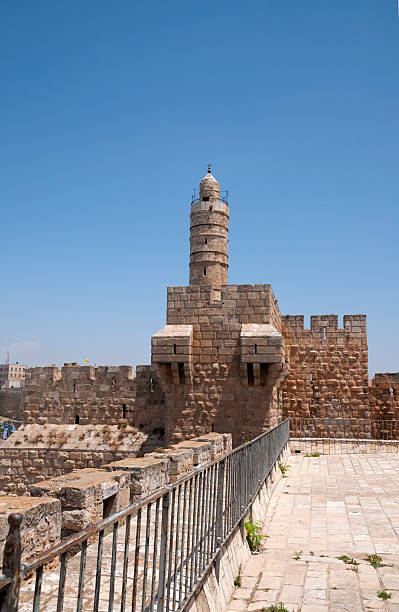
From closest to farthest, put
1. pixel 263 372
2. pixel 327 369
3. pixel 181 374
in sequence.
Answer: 1. pixel 263 372
2. pixel 181 374
3. pixel 327 369

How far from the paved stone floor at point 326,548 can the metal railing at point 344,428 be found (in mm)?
6367

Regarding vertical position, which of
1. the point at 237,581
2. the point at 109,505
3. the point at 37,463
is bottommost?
the point at 37,463

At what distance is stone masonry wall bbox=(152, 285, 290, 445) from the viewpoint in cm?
1212

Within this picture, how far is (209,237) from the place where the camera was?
24828 mm

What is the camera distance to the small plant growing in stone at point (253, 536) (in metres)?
5.23

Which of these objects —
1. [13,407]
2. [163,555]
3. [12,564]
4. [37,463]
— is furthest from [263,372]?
[13,407]

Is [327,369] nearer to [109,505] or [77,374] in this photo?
[77,374]

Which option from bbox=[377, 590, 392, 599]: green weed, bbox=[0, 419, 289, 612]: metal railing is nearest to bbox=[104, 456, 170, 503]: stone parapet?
bbox=[0, 419, 289, 612]: metal railing

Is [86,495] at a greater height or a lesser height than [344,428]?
greater

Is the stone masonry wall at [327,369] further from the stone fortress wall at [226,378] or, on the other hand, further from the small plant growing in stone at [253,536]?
the small plant growing in stone at [253,536]

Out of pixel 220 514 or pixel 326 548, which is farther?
pixel 326 548

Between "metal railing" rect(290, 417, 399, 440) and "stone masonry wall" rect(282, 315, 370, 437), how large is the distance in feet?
0.40

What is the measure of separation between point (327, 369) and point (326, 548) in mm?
11362

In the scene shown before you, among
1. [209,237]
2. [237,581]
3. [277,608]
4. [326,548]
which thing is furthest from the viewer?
[209,237]
